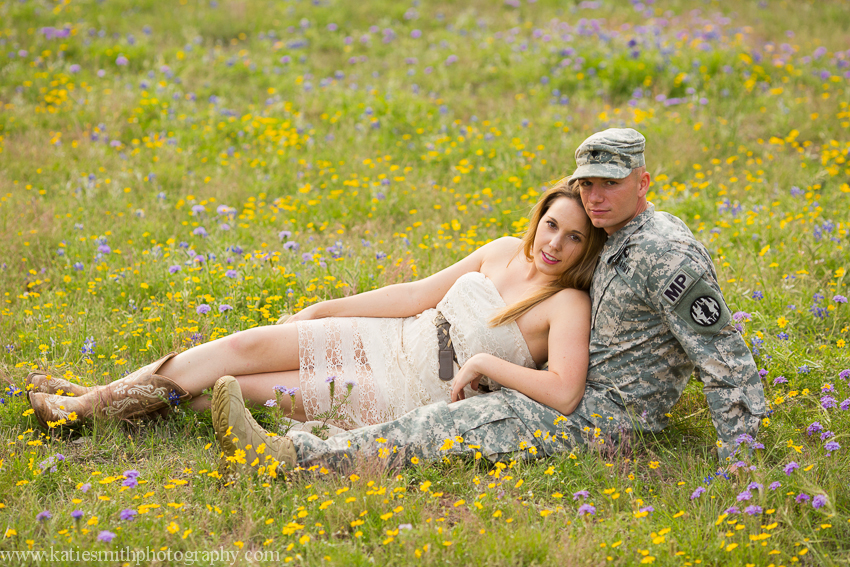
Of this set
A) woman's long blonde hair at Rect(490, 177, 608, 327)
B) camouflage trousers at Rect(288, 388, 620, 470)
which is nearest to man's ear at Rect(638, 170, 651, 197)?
woman's long blonde hair at Rect(490, 177, 608, 327)

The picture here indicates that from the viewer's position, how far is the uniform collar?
3.39m

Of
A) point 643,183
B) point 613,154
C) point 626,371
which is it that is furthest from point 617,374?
point 613,154

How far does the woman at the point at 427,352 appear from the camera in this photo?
11.4 feet

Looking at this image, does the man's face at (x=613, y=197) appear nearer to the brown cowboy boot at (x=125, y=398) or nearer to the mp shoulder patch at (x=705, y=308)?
the mp shoulder patch at (x=705, y=308)

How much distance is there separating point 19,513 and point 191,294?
209cm

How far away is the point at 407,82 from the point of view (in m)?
9.02

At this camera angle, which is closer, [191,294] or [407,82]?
[191,294]

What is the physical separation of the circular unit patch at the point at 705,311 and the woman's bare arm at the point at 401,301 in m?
1.23

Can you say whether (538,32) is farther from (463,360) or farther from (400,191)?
(463,360)

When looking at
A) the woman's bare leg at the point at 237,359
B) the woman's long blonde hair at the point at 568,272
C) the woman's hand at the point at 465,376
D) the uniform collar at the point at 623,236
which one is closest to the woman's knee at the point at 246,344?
the woman's bare leg at the point at 237,359

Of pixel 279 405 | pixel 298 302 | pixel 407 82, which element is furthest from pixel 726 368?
pixel 407 82

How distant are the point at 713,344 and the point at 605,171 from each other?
92 cm

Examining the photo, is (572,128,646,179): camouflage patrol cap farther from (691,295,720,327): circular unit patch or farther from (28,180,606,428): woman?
(691,295,720,327): circular unit patch

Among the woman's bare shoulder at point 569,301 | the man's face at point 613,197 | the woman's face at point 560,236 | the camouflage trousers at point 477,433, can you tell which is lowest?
the camouflage trousers at point 477,433
